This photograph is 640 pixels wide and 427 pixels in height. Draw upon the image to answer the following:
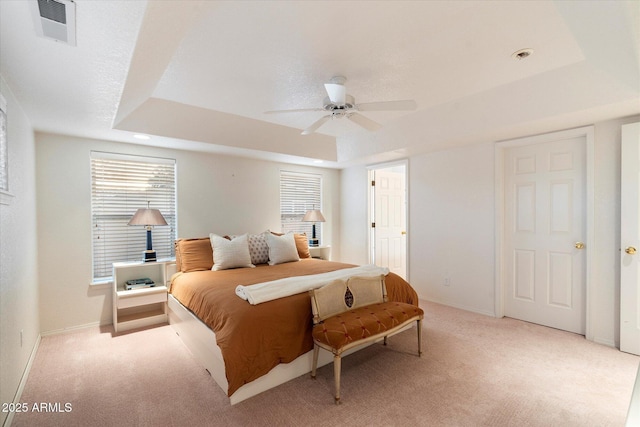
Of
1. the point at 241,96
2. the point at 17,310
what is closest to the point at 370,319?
the point at 241,96

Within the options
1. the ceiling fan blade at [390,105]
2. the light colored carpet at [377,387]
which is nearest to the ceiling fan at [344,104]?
the ceiling fan blade at [390,105]

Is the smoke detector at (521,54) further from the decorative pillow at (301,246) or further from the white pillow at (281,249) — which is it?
the decorative pillow at (301,246)

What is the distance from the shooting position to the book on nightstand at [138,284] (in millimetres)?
3490

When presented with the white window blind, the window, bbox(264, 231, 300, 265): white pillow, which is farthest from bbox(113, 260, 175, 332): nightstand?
the white window blind

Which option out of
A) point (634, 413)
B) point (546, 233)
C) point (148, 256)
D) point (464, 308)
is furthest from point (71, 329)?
point (546, 233)

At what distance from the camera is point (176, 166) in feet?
13.2

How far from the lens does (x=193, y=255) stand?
3572 millimetres

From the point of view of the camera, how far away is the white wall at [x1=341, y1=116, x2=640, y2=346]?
2.91 metres

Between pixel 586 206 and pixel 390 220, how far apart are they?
112 inches

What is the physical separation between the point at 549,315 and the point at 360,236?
2.87 meters

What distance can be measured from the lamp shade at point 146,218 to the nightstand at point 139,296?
1.64 feet

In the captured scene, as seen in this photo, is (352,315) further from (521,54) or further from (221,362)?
(521,54)

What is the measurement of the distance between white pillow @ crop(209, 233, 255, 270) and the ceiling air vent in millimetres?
2436

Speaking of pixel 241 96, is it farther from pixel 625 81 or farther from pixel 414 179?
pixel 625 81
